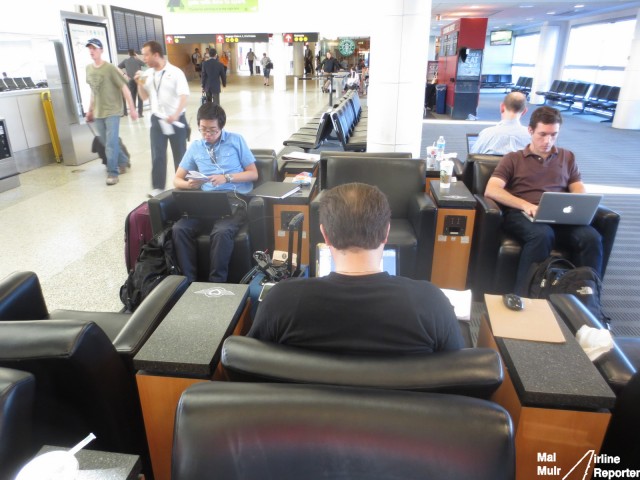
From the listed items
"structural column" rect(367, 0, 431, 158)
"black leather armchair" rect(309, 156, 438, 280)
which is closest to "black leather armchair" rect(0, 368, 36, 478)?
"black leather armchair" rect(309, 156, 438, 280)

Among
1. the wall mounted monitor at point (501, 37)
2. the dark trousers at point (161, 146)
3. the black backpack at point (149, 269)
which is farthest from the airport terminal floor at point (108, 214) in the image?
the wall mounted monitor at point (501, 37)

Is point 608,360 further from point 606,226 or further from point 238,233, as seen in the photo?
point 238,233

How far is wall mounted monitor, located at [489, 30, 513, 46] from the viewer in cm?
1969

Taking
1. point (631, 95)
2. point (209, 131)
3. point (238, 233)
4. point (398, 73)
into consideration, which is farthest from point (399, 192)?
point (631, 95)

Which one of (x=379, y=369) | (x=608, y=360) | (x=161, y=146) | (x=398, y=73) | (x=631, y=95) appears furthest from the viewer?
(x=631, y=95)

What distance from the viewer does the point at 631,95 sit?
9508 mm

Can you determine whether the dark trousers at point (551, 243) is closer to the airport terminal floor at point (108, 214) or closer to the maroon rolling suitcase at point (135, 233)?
the airport terminal floor at point (108, 214)

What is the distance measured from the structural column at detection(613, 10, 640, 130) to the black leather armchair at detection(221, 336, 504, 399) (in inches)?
437

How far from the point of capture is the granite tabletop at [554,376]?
3.72 feet

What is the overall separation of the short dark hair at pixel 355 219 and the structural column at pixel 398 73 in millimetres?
3359

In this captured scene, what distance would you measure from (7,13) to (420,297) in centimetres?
823

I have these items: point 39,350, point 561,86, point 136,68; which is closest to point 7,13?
point 136,68

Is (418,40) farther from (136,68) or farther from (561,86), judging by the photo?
(561,86)

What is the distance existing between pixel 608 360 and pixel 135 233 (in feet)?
9.51
